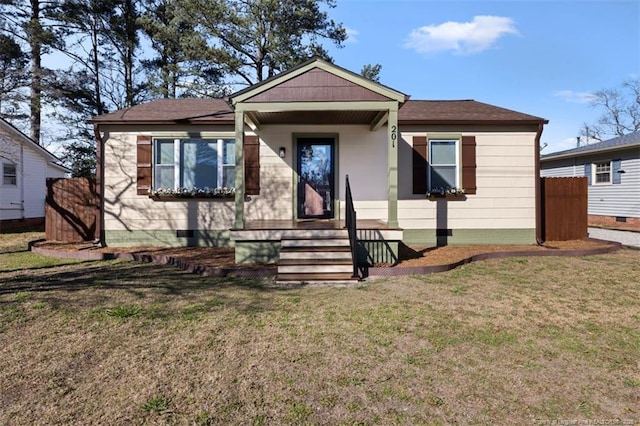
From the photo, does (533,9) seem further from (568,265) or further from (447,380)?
(447,380)

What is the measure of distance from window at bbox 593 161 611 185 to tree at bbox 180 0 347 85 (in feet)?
42.0

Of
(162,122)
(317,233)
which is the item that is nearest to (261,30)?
(162,122)

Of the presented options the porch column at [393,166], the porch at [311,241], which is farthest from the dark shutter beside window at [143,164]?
the porch column at [393,166]

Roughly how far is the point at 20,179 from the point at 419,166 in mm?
15051

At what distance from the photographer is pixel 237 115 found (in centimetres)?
673

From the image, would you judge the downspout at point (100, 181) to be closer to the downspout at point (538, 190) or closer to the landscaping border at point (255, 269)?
the landscaping border at point (255, 269)

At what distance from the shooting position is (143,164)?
8383 mm

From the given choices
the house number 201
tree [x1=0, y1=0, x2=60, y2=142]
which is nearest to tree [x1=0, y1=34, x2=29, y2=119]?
tree [x1=0, y1=0, x2=60, y2=142]

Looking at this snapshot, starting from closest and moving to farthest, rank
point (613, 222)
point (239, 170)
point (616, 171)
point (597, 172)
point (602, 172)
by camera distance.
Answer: point (239, 170) → point (616, 171) → point (613, 222) → point (602, 172) → point (597, 172)

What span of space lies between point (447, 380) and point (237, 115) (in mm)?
5674

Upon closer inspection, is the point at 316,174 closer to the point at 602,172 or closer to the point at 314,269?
the point at 314,269

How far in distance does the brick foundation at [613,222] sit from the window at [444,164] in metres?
9.67

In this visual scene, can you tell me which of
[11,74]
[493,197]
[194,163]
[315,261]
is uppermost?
[11,74]

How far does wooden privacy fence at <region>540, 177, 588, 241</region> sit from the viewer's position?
892cm
